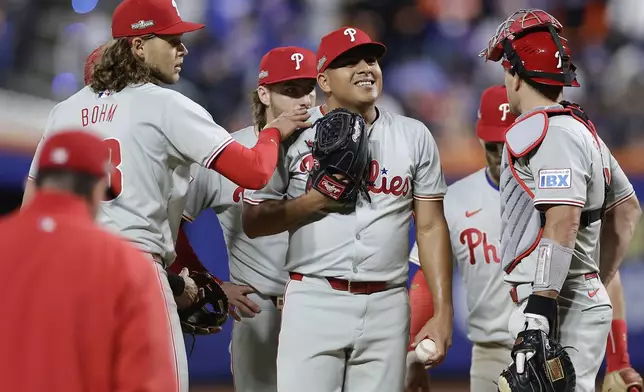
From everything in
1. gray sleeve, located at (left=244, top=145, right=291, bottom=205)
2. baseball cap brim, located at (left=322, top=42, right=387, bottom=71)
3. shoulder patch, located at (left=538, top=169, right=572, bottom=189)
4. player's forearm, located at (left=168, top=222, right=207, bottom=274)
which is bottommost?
player's forearm, located at (left=168, top=222, right=207, bottom=274)

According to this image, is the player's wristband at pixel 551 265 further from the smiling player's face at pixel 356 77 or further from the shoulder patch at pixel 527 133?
the smiling player's face at pixel 356 77

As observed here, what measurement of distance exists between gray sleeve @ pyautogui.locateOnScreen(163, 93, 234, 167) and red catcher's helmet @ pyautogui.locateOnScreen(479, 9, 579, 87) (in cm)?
136

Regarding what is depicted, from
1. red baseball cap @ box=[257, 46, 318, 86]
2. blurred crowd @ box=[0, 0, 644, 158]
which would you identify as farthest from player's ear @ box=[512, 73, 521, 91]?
blurred crowd @ box=[0, 0, 644, 158]

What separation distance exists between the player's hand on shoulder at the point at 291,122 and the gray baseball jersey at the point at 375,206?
9cm

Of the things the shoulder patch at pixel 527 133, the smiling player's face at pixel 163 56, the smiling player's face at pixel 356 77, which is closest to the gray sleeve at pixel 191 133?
the smiling player's face at pixel 163 56

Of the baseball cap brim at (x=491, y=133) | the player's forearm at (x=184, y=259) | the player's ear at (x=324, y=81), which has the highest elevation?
the player's ear at (x=324, y=81)

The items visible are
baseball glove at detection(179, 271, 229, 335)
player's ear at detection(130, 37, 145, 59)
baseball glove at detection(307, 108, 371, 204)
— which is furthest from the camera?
baseball glove at detection(179, 271, 229, 335)

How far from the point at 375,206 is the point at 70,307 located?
2191mm

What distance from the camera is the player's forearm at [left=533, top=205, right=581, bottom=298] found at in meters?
4.14

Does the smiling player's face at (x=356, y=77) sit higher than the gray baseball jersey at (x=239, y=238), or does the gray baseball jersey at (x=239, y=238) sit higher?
the smiling player's face at (x=356, y=77)

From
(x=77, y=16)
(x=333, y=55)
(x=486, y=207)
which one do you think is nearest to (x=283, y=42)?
(x=77, y=16)

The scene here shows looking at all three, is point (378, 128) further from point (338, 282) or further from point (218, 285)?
point (218, 285)

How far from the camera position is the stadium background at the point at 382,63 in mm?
9250

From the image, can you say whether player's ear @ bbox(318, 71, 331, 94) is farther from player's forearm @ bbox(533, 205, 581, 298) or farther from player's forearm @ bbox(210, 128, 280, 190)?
player's forearm @ bbox(533, 205, 581, 298)
